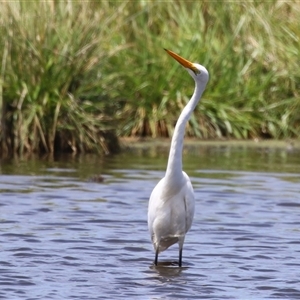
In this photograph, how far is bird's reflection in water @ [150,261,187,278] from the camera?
801 cm

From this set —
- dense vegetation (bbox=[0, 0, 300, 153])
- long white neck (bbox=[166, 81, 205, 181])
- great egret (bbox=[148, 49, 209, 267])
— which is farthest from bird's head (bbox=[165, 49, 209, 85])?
dense vegetation (bbox=[0, 0, 300, 153])

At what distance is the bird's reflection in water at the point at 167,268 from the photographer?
801 centimetres

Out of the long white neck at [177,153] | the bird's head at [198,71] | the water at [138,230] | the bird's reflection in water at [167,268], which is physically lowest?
the bird's reflection in water at [167,268]

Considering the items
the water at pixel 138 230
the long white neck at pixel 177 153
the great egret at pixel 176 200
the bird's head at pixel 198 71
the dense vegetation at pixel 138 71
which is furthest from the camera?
the dense vegetation at pixel 138 71

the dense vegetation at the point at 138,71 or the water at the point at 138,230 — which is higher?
the dense vegetation at the point at 138,71

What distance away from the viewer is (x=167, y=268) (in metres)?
8.27

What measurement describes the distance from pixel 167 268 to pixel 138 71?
7.95 meters

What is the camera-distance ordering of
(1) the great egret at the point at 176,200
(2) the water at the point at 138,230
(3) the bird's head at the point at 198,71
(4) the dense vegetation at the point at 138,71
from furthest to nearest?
(4) the dense vegetation at the point at 138,71, (3) the bird's head at the point at 198,71, (1) the great egret at the point at 176,200, (2) the water at the point at 138,230

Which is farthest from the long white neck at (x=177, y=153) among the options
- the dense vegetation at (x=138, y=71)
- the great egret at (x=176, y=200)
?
the dense vegetation at (x=138, y=71)

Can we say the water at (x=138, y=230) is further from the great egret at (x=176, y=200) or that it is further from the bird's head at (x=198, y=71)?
the bird's head at (x=198, y=71)

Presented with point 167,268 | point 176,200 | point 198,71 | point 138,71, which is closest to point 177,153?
point 176,200

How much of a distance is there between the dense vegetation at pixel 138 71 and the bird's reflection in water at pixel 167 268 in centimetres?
553

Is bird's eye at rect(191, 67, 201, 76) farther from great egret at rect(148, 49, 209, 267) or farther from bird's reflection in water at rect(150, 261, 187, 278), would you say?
bird's reflection in water at rect(150, 261, 187, 278)

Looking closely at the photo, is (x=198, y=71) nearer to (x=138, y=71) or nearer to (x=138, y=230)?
(x=138, y=230)
